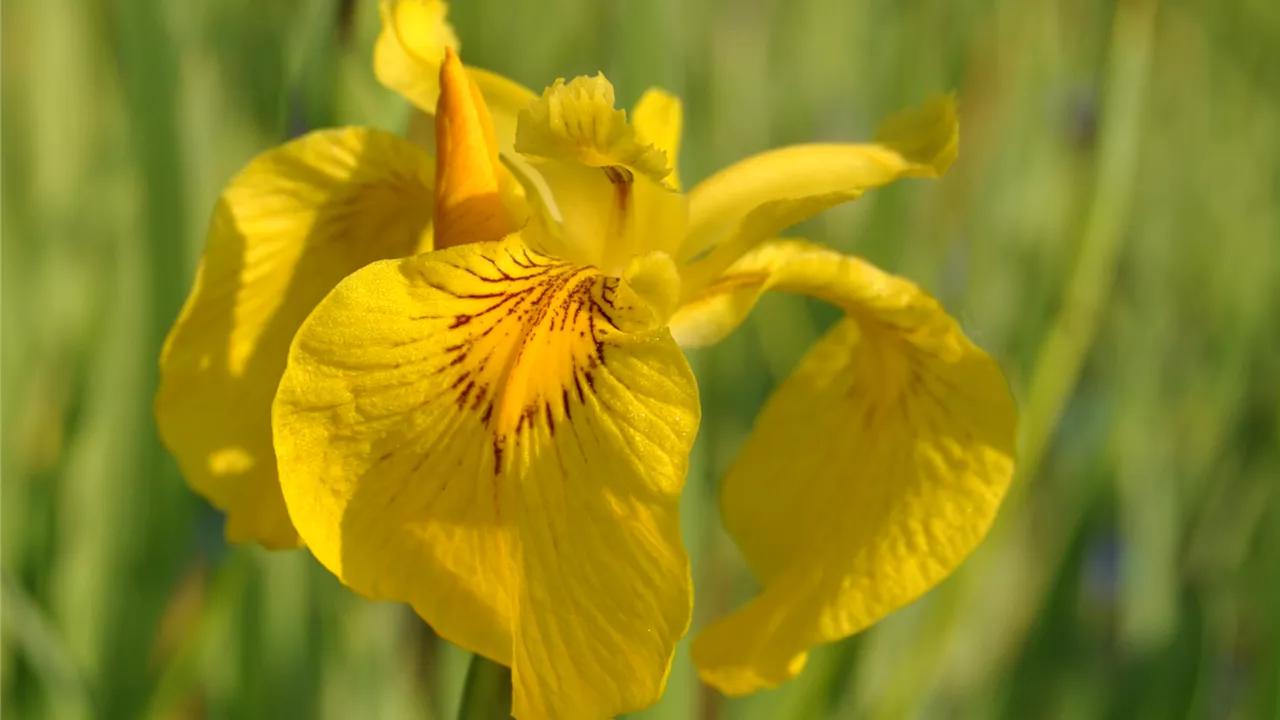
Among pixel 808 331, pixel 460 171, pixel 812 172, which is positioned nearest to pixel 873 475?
pixel 812 172

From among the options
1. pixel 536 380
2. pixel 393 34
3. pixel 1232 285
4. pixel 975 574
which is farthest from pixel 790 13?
pixel 536 380

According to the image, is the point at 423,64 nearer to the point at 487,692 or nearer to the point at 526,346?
A: the point at 526,346

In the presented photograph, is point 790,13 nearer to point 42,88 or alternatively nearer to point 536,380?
point 42,88

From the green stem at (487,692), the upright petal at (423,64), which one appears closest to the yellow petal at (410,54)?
the upright petal at (423,64)

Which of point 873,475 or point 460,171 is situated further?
point 873,475

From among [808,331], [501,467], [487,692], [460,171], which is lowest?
[808,331]

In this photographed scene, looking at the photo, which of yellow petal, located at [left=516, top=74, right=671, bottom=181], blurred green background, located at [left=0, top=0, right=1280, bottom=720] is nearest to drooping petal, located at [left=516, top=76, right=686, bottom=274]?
yellow petal, located at [left=516, top=74, right=671, bottom=181]
